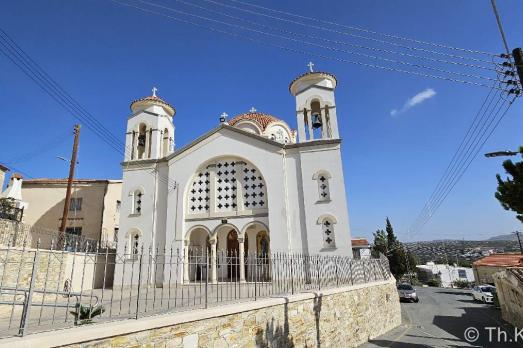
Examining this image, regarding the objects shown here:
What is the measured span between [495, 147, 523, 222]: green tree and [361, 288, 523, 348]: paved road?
5879mm

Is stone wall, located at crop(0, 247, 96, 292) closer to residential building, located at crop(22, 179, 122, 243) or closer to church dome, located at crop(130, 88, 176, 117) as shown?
residential building, located at crop(22, 179, 122, 243)

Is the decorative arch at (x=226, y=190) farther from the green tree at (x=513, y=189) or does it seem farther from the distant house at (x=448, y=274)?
the distant house at (x=448, y=274)

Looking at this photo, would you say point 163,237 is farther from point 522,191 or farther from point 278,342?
point 522,191

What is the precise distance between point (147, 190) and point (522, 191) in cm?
1684

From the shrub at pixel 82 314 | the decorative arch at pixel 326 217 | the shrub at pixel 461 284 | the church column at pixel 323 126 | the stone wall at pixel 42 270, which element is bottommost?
the shrub at pixel 461 284

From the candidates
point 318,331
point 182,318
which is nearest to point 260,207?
point 318,331

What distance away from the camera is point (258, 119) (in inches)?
921

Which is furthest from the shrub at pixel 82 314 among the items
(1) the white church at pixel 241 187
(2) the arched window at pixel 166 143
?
(2) the arched window at pixel 166 143

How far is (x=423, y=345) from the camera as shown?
38.6ft

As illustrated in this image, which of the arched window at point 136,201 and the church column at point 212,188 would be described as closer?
the church column at point 212,188

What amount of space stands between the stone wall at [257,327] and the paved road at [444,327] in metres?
1.31

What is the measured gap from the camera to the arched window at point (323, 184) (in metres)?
15.9

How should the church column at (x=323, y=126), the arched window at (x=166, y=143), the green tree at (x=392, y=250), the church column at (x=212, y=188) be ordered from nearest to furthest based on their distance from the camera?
the church column at (x=212, y=188)
the church column at (x=323, y=126)
the arched window at (x=166, y=143)
the green tree at (x=392, y=250)

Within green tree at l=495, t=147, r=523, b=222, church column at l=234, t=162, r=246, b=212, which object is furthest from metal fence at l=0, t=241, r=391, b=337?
green tree at l=495, t=147, r=523, b=222
